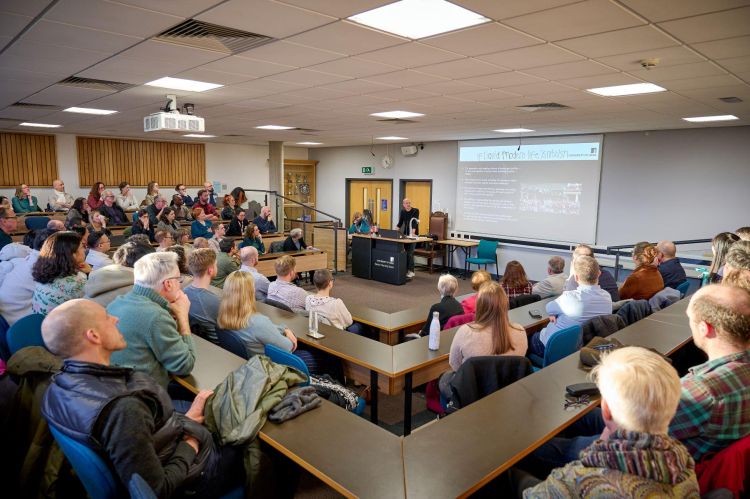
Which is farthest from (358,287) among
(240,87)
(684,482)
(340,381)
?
(684,482)

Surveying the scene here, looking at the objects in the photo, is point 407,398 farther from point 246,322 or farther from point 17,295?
point 17,295

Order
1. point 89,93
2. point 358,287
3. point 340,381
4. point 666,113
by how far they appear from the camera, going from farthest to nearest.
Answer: point 358,287, point 666,113, point 89,93, point 340,381

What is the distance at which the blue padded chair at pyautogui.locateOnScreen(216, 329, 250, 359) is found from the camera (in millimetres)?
2930

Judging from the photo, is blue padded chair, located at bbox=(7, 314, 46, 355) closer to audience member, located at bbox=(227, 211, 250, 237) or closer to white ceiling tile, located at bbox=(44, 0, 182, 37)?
white ceiling tile, located at bbox=(44, 0, 182, 37)

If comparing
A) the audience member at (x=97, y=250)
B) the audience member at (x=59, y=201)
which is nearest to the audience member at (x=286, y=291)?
the audience member at (x=97, y=250)

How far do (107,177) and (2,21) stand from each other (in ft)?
30.8

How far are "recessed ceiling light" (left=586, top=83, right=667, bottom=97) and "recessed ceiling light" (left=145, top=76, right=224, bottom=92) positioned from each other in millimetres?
3702

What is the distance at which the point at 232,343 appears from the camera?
2994 mm

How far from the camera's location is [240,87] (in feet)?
14.8

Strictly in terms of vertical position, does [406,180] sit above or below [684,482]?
above

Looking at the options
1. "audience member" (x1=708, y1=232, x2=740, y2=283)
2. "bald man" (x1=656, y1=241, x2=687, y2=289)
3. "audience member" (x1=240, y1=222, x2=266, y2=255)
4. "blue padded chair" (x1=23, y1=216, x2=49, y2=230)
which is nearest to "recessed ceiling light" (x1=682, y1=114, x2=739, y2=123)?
"bald man" (x1=656, y1=241, x2=687, y2=289)

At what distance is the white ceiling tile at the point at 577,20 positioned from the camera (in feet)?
7.43

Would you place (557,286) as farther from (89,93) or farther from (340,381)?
(89,93)

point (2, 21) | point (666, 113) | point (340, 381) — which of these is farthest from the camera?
point (666, 113)
